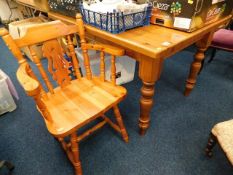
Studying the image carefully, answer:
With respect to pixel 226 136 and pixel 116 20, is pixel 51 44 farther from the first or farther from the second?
pixel 226 136

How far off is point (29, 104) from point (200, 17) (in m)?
1.54

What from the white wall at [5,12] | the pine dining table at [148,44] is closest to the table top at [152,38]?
the pine dining table at [148,44]

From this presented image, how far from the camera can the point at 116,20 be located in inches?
35.3

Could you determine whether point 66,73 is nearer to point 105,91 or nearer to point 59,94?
point 59,94

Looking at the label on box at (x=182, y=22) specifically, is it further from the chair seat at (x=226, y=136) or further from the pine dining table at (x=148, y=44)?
the chair seat at (x=226, y=136)

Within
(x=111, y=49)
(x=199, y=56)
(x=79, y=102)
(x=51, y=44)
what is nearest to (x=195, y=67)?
(x=199, y=56)

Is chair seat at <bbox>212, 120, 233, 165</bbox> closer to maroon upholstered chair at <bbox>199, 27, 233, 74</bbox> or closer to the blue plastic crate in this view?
the blue plastic crate

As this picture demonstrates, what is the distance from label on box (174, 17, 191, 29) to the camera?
0.90m

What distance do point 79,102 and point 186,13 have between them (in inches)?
29.6

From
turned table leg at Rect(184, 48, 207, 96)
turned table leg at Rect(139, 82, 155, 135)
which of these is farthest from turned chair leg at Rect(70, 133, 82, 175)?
turned table leg at Rect(184, 48, 207, 96)

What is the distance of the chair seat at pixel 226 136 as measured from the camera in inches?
30.5

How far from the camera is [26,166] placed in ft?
3.66

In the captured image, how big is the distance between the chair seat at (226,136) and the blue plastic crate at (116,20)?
0.71 metres

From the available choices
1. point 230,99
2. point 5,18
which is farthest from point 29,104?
point 5,18
